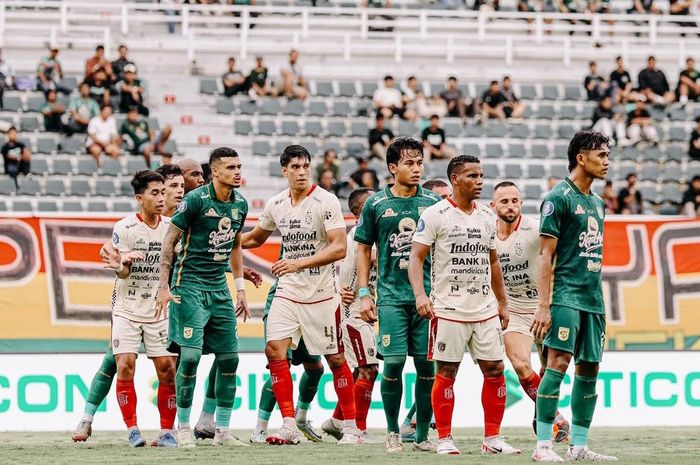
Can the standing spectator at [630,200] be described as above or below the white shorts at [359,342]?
above

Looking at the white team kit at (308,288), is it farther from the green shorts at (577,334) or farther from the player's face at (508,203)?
the green shorts at (577,334)

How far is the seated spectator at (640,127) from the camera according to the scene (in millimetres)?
26922

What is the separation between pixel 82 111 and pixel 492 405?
1529 centimetres

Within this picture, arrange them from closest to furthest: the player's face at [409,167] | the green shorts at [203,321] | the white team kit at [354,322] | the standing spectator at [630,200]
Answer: the player's face at [409,167], the green shorts at [203,321], the white team kit at [354,322], the standing spectator at [630,200]

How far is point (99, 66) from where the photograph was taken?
2456cm

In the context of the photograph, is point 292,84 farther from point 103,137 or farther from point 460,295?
point 460,295

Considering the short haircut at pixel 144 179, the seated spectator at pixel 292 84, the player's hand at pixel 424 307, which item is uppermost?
the seated spectator at pixel 292 84

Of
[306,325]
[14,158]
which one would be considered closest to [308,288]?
[306,325]

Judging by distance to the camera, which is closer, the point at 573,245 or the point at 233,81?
the point at 573,245

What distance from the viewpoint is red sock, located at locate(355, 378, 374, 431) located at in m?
11.7

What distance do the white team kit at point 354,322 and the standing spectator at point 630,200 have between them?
38.3 feet

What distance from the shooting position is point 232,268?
11.9 m

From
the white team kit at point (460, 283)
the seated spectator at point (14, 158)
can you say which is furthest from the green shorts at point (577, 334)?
the seated spectator at point (14, 158)

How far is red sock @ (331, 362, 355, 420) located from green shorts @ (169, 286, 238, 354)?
0.91m
